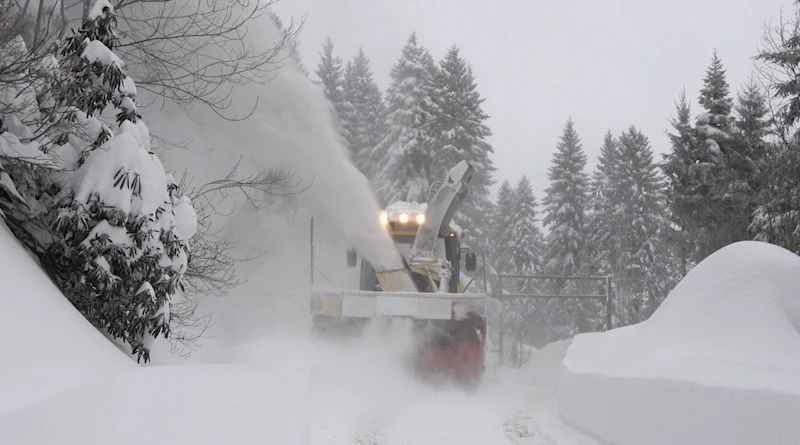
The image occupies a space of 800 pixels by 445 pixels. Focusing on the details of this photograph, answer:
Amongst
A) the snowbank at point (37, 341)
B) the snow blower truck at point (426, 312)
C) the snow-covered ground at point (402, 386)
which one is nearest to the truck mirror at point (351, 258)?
the snow blower truck at point (426, 312)

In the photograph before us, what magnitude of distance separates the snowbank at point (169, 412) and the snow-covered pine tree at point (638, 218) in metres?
34.9

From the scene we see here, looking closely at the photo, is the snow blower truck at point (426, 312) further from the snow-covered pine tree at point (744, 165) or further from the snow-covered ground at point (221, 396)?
the snow-covered pine tree at point (744, 165)

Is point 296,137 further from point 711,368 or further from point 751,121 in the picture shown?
point 751,121

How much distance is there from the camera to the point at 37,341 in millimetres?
4039

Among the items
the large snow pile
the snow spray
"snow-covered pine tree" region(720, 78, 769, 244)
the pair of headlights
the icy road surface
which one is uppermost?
Answer: "snow-covered pine tree" region(720, 78, 769, 244)

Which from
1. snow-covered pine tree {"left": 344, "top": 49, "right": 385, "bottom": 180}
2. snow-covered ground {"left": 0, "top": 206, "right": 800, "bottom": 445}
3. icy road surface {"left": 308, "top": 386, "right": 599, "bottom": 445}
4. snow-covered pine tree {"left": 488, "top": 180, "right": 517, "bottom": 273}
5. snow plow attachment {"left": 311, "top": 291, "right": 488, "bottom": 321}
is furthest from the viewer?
snow-covered pine tree {"left": 488, "top": 180, "right": 517, "bottom": 273}

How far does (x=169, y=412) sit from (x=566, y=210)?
35.8 meters

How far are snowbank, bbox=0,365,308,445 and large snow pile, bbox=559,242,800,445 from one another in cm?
316

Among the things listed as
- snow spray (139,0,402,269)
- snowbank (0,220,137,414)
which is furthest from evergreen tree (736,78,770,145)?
snowbank (0,220,137,414)

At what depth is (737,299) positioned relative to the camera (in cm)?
644

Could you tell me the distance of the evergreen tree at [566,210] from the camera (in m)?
37.6

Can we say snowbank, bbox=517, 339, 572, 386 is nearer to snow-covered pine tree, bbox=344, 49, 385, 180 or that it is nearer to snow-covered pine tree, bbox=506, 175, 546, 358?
snow-covered pine tree, bbox=344, 49, 385, 180

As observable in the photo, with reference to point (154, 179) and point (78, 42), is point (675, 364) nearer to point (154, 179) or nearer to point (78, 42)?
point (154, 179)

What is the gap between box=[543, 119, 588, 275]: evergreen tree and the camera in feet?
123
